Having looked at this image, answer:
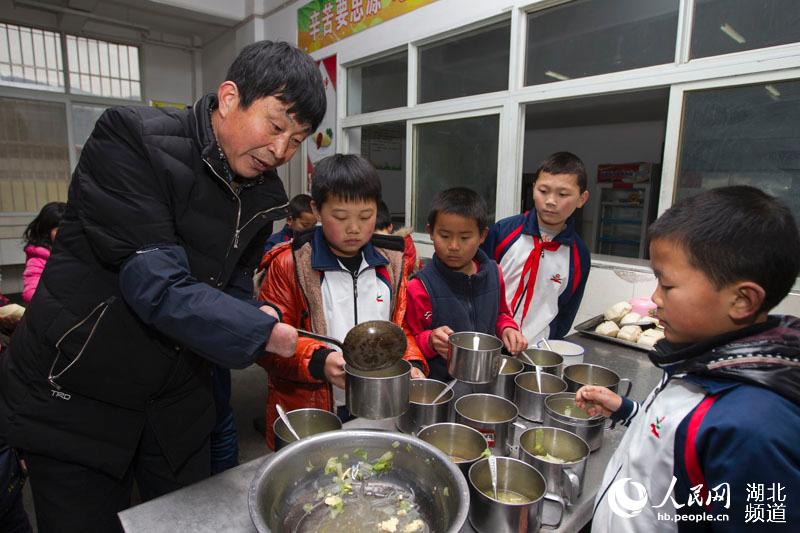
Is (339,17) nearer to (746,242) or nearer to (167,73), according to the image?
(167,73)

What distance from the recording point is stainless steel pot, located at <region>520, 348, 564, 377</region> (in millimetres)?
1325

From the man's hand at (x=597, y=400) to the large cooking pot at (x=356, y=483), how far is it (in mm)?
460

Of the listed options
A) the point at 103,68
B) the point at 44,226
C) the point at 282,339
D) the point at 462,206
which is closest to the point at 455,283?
the point at 462,206

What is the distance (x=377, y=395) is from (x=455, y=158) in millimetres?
3178

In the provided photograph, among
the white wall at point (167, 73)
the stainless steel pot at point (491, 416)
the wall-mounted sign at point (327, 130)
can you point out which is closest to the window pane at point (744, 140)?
the stainless steel pot at point (491, 416)

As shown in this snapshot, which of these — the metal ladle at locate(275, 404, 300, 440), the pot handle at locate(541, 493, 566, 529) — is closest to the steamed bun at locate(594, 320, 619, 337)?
the pot handle at locate(541, 493, 566, 529)

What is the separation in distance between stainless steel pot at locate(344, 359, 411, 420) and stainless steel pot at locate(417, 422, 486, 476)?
0.27 feet

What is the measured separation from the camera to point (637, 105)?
6.38 metres

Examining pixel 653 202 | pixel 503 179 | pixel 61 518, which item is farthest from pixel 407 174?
pixel 653 202

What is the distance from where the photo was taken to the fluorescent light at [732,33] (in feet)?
7.36

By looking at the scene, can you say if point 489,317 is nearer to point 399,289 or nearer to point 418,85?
point 399,289

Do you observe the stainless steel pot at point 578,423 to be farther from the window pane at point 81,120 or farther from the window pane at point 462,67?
the window pane at point 81,120

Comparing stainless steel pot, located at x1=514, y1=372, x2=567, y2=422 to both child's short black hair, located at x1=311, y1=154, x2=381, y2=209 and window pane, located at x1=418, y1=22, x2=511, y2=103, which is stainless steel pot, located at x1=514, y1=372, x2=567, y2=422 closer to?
child's short black hair, located at x1=311, y1=154, x2=381, y2=209

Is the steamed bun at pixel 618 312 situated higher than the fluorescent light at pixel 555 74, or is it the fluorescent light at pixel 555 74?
the fluorescent light at pixel 555 74
